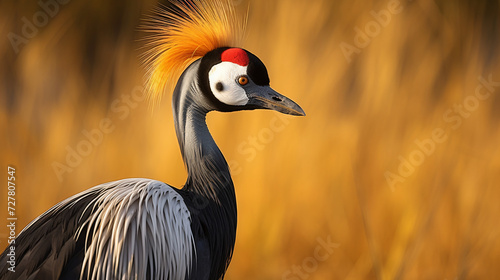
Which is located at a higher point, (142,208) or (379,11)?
(379,11)

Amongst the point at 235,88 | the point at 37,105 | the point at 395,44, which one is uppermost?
the point at 395,44

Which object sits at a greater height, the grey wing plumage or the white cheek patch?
the white cheek patch

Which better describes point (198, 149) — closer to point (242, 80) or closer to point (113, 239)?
point (242, 80)

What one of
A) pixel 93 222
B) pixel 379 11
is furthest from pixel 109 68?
pixel 379 11

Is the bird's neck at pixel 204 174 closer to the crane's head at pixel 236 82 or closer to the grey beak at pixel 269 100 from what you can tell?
the crane's head at pixel 236 82

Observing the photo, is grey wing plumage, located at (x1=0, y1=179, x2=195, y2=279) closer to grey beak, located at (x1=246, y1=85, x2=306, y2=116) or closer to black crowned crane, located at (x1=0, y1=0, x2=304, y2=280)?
black crowned crane, located at (x1=0, y1=0, x2=304, y2=280)

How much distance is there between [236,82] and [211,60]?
103 mm

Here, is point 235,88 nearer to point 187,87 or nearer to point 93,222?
point 187,87

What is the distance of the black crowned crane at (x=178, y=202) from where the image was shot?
47.9 inches

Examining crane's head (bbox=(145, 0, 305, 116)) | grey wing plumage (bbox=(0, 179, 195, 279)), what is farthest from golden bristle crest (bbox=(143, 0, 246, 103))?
grey wing plumage (bbox=(0, 179, 195, 279))

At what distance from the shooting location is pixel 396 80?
196cm

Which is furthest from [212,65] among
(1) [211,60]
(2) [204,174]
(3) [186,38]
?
(2) [204,174]

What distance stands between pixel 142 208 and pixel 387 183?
1110mm

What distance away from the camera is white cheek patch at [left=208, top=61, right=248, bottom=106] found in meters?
1.35
